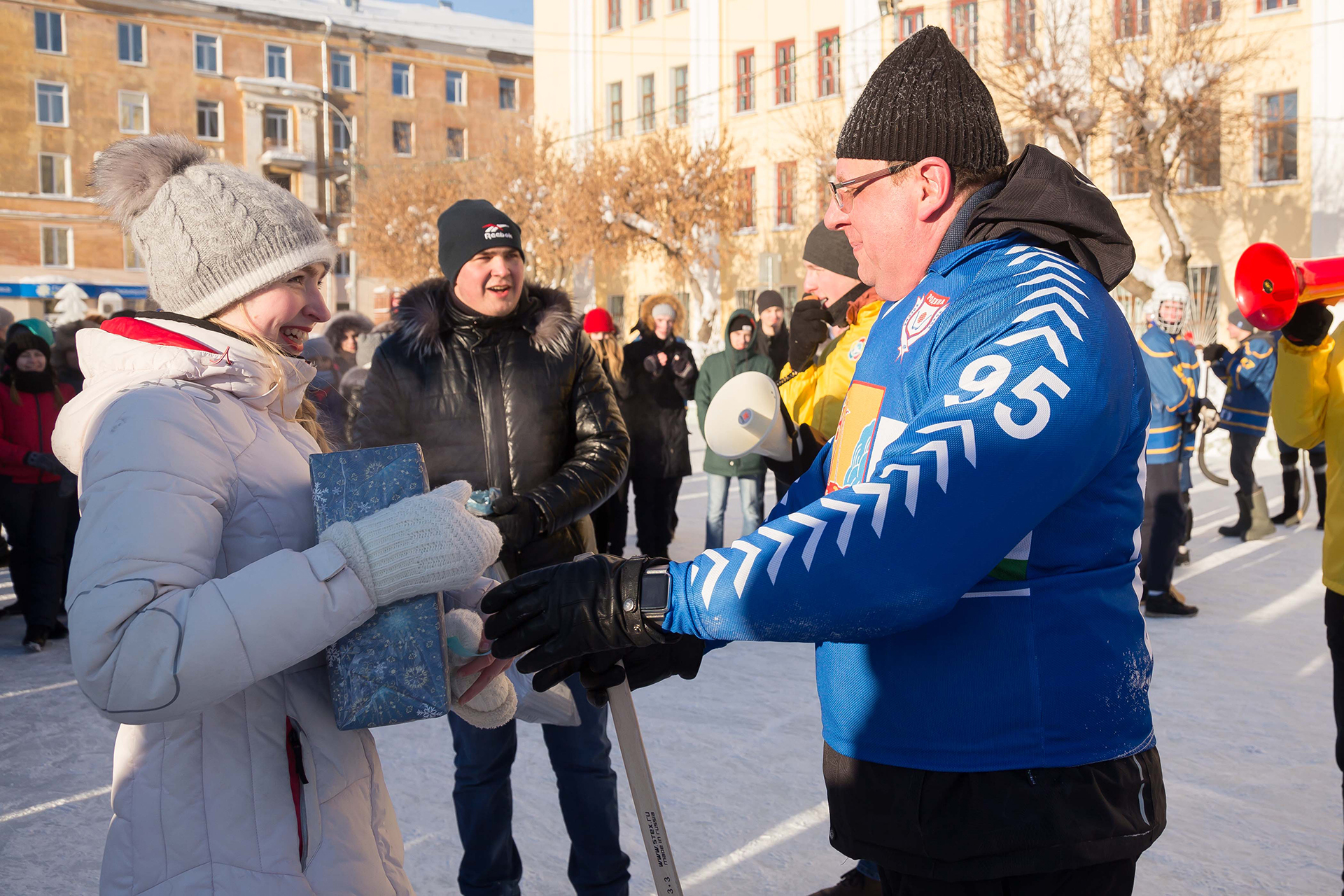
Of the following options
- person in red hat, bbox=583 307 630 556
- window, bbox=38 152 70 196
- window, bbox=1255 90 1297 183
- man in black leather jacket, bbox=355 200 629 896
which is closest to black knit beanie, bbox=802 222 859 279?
man in black leather jacket, bbox=355 200 629 896

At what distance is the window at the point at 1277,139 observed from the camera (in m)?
21.5

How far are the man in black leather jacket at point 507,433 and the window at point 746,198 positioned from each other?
25.8 m

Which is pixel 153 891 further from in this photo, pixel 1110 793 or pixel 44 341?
pixel 44 341

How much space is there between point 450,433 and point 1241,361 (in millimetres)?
8008

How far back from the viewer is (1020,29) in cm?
2219

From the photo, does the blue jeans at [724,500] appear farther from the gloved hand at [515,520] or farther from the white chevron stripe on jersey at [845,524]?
the white chevron stripe on jersey at [845,524]

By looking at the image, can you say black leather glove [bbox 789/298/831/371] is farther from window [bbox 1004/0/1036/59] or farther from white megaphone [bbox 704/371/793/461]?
window [bbox 1004/0/1036/59]

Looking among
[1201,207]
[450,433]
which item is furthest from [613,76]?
[450,433]

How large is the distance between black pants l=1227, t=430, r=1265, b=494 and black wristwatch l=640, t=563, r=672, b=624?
860 cm

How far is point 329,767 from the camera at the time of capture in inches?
61.9

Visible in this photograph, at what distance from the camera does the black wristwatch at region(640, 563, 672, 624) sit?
1.32 meters

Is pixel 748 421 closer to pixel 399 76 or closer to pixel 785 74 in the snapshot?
pixel 785 74

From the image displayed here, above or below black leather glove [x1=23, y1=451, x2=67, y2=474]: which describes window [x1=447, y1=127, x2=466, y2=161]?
above

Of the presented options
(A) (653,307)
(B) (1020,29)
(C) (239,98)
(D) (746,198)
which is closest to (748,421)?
(A) (653,307)
